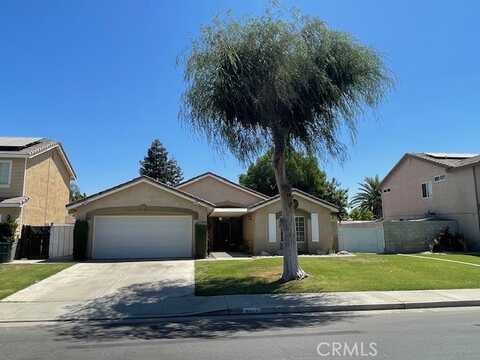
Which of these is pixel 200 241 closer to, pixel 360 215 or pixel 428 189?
pixel 428 189

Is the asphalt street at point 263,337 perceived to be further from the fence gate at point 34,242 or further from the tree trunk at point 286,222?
the fence gate at point 34,242

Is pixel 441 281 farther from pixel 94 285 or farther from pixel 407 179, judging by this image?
Result: pixel 407 179

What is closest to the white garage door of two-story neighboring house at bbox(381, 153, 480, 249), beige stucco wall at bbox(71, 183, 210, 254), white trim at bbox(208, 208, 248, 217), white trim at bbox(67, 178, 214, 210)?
beige stucco wall at bbox(71, 183, 210, 254)

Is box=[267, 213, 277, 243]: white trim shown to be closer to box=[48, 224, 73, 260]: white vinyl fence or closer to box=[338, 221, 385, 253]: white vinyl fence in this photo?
box=[338, 221, 385, 253]: white vinyl fence

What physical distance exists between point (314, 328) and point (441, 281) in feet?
25.8

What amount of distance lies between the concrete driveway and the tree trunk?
346 centimetres

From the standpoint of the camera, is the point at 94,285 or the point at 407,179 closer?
the point at 94,285

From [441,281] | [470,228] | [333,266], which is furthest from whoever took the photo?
[470,228]

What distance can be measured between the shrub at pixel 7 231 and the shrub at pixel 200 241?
9209mm

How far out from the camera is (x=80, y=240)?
21.2m

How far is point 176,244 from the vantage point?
2269cm

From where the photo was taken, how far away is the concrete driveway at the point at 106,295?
33.8 ft

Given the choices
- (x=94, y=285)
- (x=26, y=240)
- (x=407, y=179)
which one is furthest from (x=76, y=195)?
(x=94, y=285)

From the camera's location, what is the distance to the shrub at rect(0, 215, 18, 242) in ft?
65.9
